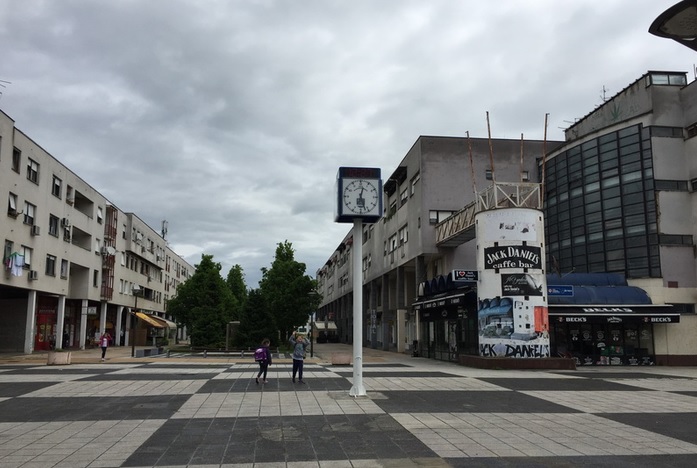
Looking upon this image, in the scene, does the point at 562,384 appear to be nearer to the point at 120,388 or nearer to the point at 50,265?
the point at 120,388

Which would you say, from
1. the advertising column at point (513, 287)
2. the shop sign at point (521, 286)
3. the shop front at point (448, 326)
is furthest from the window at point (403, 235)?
the shop sign at point (521, 286)

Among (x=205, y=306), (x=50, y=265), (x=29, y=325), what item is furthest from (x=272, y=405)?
(x=205, y=306)

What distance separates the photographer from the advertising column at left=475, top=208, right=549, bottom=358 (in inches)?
940

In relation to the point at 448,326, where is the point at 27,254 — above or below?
above

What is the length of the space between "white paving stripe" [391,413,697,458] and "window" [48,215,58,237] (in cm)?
3525

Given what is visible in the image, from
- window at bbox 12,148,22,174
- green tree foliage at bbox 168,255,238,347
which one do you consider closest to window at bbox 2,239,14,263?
window at bbox 12,148,22,174

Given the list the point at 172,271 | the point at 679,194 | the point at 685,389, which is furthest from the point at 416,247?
the point at 172,271

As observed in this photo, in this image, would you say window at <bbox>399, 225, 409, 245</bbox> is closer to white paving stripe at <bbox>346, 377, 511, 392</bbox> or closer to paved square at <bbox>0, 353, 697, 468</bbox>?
white paving stripe at <bbox>346, 377, 511, 392</bbox>

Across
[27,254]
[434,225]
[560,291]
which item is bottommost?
[560,291]

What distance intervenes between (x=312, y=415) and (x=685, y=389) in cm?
1216

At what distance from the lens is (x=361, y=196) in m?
14.2

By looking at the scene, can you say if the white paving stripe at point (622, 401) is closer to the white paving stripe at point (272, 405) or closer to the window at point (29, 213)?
the white paving stripe at point (272, 405)

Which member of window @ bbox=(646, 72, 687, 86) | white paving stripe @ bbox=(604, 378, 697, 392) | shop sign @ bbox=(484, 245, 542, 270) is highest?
window @ bbox=(646, 72, 687, 86)

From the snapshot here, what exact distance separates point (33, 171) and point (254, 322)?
17795mm
